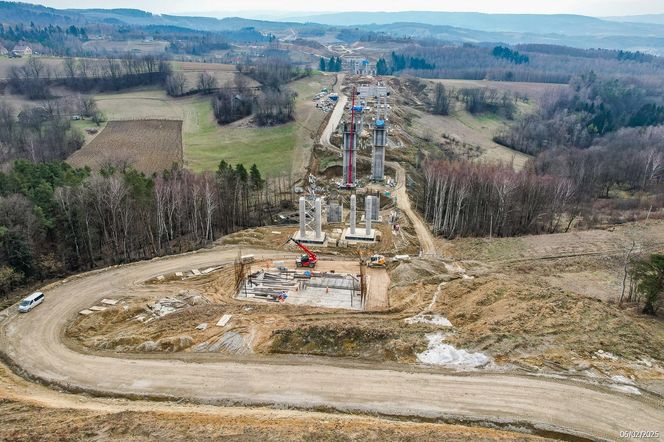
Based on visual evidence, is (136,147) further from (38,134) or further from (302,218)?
(302,218)

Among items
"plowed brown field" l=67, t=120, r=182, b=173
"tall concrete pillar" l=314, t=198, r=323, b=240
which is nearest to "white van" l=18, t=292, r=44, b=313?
"tall concrete pillar" l=314, t=198, r=323, b=240

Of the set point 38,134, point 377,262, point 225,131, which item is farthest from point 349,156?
point 38,134

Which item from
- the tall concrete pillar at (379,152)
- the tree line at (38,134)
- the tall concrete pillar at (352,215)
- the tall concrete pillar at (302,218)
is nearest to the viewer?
the tall concrete pillar at (302,218)

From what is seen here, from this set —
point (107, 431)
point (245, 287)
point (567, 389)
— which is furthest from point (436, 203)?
point (107, 431)

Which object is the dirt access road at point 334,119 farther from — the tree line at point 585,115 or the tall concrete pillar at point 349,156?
the tree line at point 585,115

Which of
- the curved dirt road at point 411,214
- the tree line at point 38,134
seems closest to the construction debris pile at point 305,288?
the curved dirt road at point 411,214

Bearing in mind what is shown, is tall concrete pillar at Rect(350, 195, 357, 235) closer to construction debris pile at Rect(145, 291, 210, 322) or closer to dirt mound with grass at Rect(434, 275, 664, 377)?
dirt mound with grass at Rect(434, 275, 664, 377)
